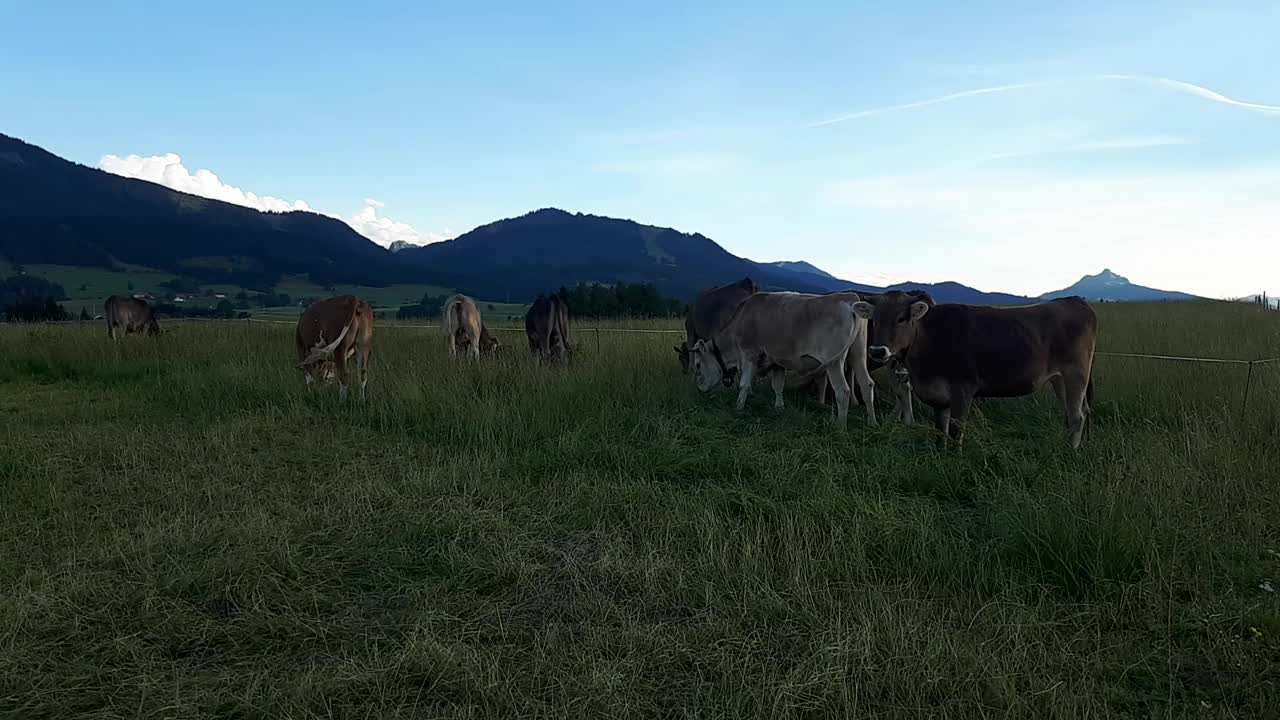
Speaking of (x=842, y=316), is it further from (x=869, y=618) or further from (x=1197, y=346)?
(x=1197, y=346)

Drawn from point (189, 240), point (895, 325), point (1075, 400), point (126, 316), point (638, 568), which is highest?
point (189, 240)

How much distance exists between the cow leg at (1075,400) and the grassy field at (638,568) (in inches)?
5.1

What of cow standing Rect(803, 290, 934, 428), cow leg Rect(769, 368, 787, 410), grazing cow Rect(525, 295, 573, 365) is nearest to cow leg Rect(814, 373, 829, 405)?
cow standing Rect(803, 290, 934, 428)

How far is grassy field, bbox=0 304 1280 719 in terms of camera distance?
309cm

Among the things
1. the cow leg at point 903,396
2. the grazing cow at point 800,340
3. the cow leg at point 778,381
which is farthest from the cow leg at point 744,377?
the cow leg at point 903,396

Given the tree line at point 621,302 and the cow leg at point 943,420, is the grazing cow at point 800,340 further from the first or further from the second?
the tree line at point 621,302

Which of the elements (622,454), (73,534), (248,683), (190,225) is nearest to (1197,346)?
(622,454)

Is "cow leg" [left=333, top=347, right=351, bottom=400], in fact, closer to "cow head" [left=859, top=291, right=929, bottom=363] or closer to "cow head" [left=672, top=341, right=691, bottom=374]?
"cow head" [left=672, top=341, right=691, bottom=374]

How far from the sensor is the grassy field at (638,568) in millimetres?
3094

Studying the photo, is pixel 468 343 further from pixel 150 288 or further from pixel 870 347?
pixel 150 288

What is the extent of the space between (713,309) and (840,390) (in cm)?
363

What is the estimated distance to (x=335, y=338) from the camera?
1015 centimetres

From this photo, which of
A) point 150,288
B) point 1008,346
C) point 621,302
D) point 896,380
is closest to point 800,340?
point 896,380

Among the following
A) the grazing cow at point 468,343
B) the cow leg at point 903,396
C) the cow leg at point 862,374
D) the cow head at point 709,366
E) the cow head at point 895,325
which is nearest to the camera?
the cow head at point 895,325
